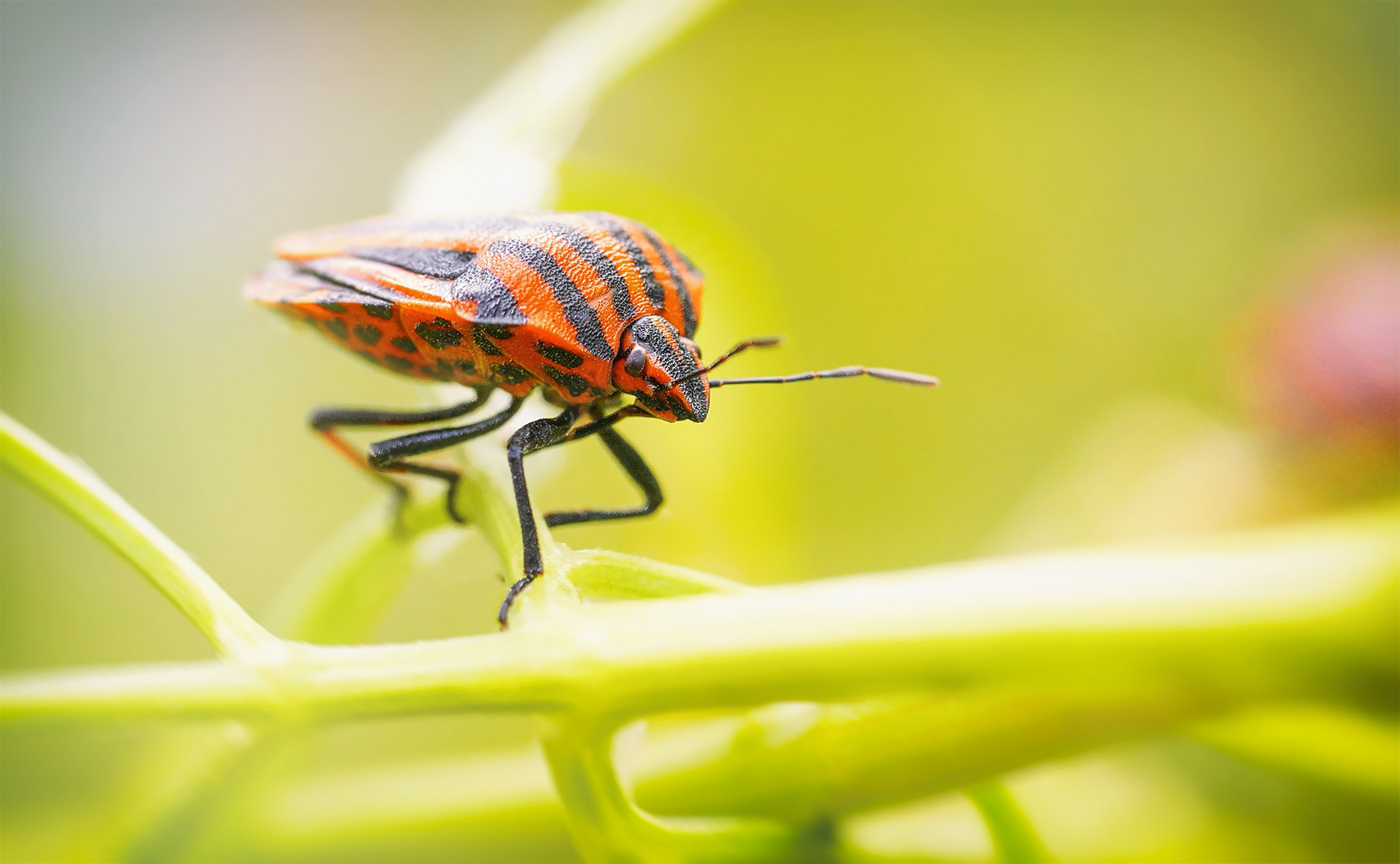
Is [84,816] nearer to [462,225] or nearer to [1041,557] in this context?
[462,225]

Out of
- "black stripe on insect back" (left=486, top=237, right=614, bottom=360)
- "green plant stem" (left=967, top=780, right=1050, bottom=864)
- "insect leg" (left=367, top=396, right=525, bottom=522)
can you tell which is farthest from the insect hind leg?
"green plant stem" (left=967, top=780, right=1050, bottom=864)

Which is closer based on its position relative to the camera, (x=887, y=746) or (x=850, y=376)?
(x=887, y=746)

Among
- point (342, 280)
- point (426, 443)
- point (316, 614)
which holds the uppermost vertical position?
point (342, 280)

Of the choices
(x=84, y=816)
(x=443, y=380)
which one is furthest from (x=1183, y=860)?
(x=84, y=816)

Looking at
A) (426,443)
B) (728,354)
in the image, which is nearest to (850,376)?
(728,354)

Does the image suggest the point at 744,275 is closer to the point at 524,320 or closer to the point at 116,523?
the point at 524,320

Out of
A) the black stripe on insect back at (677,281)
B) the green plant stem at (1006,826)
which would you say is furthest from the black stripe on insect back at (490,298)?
the green plant stem at (1006,826)

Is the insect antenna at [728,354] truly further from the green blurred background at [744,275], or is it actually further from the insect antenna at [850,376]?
the green blurred background at [744,275]

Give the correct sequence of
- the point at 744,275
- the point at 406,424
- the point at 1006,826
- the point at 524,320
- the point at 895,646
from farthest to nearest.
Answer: the point at 744,275, the point at 406,424, the point at 524,320, the point at 1006,826, the point at 895,646
